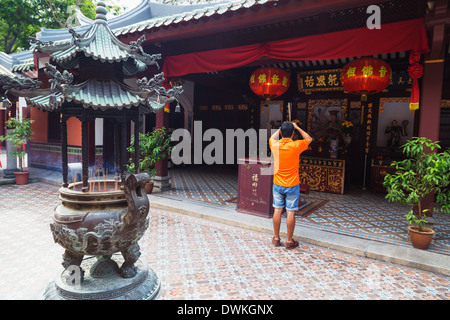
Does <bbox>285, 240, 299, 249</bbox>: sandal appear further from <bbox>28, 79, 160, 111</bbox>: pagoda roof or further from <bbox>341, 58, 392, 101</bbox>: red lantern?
<bbox>341, 58, 392, 101</bbox>: red lantern

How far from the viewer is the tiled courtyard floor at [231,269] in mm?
3168

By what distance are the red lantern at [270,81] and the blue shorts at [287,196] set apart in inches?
107

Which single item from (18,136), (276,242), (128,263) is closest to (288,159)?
(276,242)

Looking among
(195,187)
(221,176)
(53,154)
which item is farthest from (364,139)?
(53,154)

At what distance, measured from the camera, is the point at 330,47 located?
198 inches

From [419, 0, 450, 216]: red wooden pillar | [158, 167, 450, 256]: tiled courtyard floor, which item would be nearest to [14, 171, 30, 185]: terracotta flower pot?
[158, 167, 450, 256]: tiled courtyard floor

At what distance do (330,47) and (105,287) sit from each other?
4.94 metres

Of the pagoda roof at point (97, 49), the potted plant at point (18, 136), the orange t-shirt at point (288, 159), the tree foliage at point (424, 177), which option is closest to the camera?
the pagoda roof at point (97, 49)

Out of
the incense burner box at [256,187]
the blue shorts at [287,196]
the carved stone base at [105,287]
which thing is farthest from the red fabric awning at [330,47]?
the carved stone base at [105,287]

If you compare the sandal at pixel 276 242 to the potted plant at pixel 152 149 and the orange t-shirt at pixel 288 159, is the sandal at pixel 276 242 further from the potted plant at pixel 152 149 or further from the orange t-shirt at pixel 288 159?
the potted plant at pixel 152 149

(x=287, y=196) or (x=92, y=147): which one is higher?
(x=92, y=147)

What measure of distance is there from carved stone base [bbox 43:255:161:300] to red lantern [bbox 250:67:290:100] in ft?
14.8

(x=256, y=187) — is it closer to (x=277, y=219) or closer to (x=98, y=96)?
(x=277, y=219)
